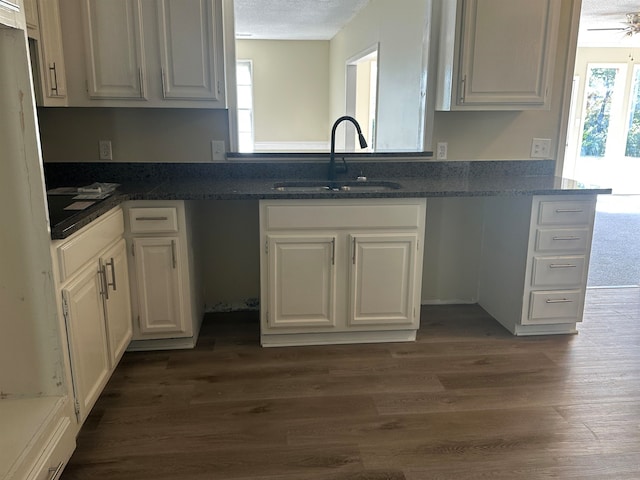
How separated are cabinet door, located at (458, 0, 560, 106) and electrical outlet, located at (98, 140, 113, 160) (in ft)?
6.49

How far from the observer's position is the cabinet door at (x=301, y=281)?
2623mm

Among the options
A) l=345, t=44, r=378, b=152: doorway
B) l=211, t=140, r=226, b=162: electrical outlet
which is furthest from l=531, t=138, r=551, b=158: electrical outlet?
l=345, t=44, r=378, b=152: doorway

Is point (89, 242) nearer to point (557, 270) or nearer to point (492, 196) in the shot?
point (492, 196)

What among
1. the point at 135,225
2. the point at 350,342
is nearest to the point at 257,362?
the point at 350,342

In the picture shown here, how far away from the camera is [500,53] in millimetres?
2770

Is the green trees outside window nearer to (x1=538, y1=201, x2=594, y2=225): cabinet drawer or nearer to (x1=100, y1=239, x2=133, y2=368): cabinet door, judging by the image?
(x1=538, y1=201, x2=594, y2=225): cabinet drawer

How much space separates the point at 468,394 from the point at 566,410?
40 centimetres

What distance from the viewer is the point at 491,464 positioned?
186 cm

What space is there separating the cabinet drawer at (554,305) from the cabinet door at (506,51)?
1.07m

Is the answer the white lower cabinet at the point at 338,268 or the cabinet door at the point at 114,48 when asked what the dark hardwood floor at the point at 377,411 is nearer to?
the white lower cabinet at the point at 338,268

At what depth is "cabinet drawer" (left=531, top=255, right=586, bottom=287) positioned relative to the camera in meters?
2.82

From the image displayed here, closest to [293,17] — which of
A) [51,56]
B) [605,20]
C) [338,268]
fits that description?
[605,20]

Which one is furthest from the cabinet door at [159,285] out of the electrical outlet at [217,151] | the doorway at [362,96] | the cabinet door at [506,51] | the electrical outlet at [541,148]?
the doorway at [362,96]

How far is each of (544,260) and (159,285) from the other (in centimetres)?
204
